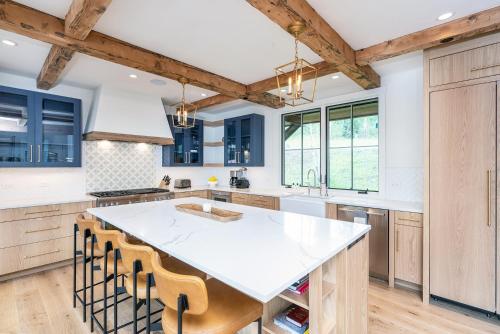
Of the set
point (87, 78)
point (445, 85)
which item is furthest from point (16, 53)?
point (445, 85)

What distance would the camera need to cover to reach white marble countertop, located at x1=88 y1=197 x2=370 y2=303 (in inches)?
43.9

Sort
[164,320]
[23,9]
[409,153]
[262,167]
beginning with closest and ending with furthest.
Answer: [164,320] < [23,9] < [409,153] < [262,167]

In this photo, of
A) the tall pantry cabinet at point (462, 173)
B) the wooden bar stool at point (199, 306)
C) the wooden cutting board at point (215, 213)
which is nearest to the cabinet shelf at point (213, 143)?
the wooden cutting board at point (215, 213)

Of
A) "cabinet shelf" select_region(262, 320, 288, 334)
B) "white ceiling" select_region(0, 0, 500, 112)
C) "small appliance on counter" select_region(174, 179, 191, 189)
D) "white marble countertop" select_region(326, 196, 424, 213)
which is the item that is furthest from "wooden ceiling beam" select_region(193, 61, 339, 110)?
"cabinet shelf" select_region(262, 320, 288, 334)

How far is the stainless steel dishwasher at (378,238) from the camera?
9.55 feet

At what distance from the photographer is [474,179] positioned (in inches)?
91.3

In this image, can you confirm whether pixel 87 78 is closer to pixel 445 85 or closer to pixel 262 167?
pixel 262 167

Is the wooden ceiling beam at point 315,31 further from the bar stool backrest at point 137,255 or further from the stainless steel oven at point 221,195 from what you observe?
the stainless steel oven at point 221,195

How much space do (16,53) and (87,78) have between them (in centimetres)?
80

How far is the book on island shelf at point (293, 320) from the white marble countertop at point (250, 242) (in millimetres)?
393

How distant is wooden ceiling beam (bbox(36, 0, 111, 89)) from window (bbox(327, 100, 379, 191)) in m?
3.36

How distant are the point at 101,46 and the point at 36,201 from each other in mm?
2328

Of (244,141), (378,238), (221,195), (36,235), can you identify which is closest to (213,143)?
(244,141)

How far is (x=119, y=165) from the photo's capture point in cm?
434
